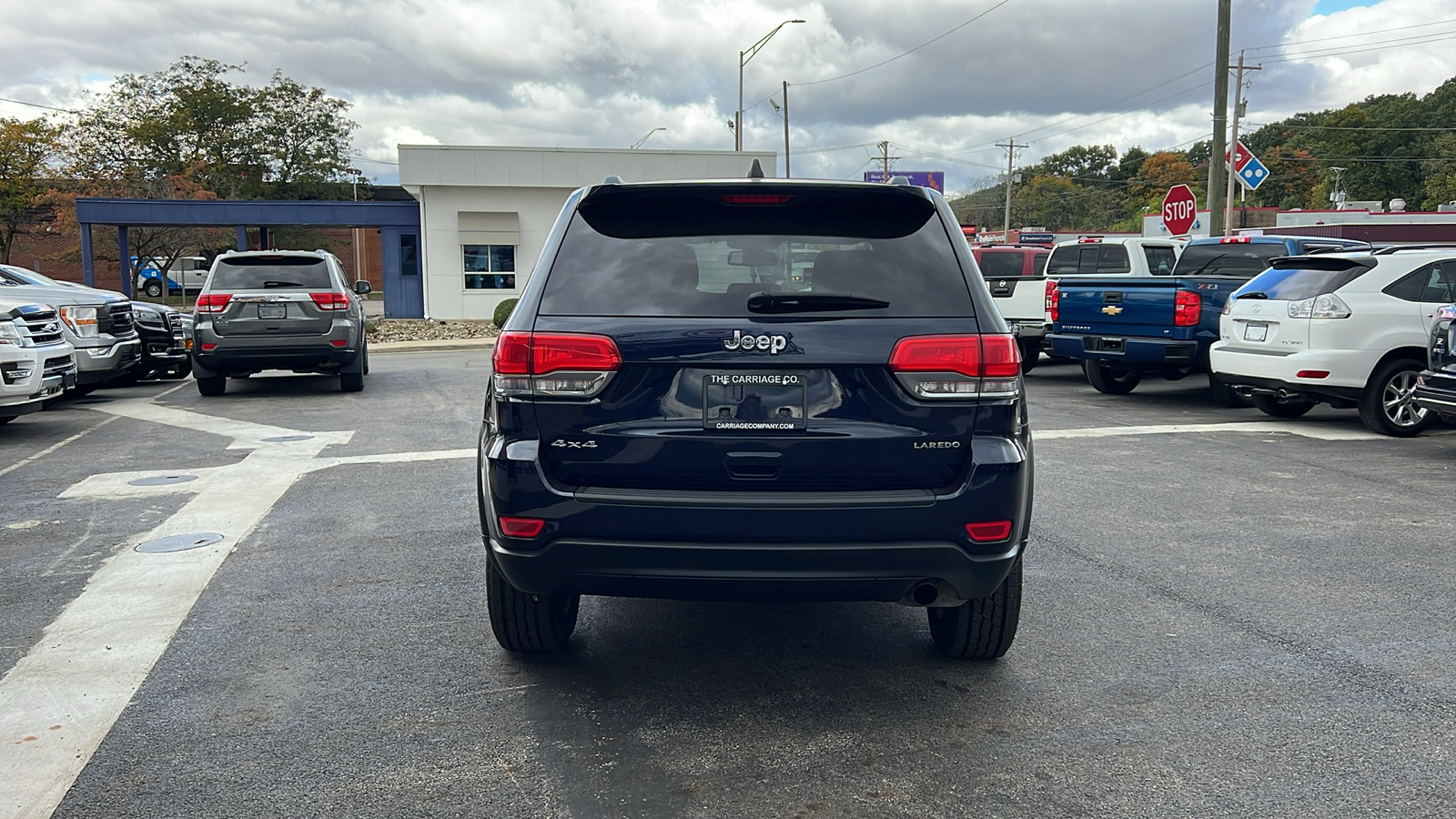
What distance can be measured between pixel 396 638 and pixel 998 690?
7.86 feet

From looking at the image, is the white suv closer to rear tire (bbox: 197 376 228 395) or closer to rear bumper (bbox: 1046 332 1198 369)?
rear bumper (bbox: 1046 332 1198 369)

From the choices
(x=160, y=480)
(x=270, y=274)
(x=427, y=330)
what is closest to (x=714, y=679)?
(x=160, y=480)

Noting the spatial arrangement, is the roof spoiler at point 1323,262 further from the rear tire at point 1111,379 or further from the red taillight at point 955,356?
the red taillight at point 955,356

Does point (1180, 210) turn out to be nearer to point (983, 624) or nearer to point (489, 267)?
point (983, 624)

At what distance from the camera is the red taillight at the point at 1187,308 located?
1246 centimetres

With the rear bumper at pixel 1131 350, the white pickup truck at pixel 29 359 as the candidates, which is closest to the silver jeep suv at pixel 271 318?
the white pickup truck at pixel 29 359

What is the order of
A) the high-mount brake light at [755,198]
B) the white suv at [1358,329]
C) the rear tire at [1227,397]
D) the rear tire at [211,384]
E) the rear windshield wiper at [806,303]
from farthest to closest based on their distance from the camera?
1. the rear tire at [211,384]
2. the rear tire at [1227,397]
3. the white suv at [1358,329]
4. the high-mount brake light at [755,198]
5. the rear windshield wiper at [806,303]

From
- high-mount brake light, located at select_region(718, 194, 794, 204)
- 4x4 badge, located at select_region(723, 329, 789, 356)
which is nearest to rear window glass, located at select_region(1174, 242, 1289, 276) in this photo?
high-mount brake light, located at select_region(718, 194, 794, 204)

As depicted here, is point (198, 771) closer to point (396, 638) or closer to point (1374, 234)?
point (396, 638)

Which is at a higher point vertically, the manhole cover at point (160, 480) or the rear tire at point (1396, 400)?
the rear tire at point (1396, 400)

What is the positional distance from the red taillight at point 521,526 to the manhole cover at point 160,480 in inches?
216

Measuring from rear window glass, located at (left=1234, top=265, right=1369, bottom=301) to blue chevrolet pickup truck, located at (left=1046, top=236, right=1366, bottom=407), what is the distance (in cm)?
114

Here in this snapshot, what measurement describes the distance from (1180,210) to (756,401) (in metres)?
22.2

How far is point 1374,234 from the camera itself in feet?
175
